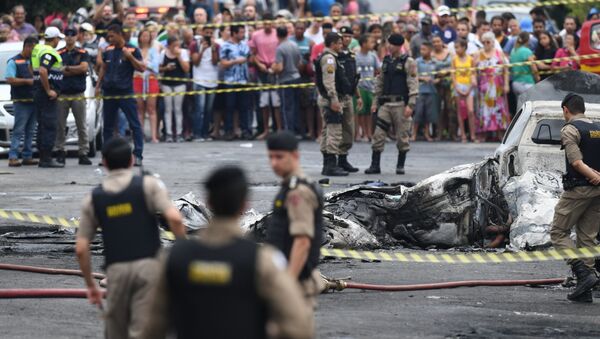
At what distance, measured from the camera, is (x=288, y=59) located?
25.9 m

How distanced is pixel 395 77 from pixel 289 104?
615 cm

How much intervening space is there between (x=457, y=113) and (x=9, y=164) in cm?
855

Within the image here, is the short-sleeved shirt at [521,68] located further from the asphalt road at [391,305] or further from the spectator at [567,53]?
the asphalt road at [391,305]

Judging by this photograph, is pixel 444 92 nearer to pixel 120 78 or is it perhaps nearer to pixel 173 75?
pixel 173 75

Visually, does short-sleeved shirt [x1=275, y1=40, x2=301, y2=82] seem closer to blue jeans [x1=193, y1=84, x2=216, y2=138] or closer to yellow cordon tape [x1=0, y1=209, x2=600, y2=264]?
blue jeans [x1=193, y1=84, x2=216, y2=138]

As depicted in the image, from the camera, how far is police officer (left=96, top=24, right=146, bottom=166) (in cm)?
2072

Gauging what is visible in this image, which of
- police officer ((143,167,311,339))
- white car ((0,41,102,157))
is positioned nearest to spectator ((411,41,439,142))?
white car ((0,41,102,157))

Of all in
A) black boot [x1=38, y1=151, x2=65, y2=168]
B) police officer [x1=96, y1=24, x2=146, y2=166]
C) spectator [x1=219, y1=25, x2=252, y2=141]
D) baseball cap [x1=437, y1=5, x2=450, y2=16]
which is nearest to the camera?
police officer [x1=96, y1=24, x2=146, y2=166]

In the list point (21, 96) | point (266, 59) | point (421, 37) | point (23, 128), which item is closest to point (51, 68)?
point (21, 96)

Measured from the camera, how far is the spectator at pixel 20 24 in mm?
25953

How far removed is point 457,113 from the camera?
26219mm

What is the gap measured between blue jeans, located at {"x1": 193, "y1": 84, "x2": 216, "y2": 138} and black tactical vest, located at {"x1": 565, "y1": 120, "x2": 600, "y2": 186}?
14725mm

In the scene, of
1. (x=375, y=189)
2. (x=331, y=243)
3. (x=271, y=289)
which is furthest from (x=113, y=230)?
(x=375, y=189)

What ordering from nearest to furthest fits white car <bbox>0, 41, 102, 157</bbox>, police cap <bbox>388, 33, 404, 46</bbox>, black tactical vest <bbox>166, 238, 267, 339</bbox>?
black tactical vest <bbox>166, 238, 267, 339</bbox> → police cap <bbox>388, 33, 404, 46</bbox> → white car <bbox>0, 41, 102, 157</bbox>
